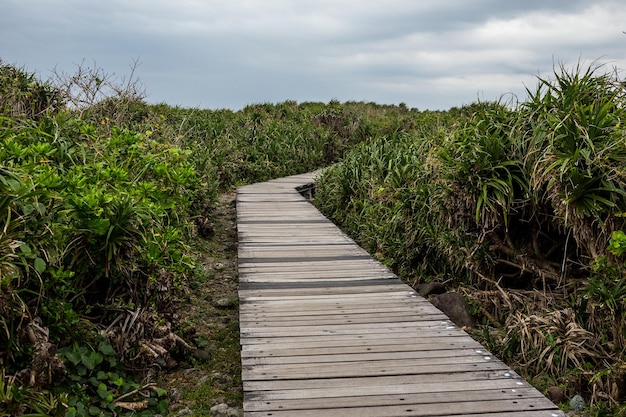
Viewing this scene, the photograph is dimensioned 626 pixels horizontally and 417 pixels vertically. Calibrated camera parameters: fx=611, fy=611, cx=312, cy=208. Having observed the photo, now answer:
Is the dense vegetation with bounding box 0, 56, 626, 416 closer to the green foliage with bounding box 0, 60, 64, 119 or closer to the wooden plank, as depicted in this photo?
the wooden plank

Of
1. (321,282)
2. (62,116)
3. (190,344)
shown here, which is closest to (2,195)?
(190,344)

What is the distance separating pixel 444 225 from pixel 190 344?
9.86 feet

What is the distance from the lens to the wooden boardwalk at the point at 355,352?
10.0 feet

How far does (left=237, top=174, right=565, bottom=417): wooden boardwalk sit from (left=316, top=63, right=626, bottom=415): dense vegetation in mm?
847

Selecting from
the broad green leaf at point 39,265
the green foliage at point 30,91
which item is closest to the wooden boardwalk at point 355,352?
the broad green leaf at point 39,265

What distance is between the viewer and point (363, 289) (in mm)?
5141

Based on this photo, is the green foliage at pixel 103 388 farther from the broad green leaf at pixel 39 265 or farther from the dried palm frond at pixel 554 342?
the dried palm frond at pixel 554 342

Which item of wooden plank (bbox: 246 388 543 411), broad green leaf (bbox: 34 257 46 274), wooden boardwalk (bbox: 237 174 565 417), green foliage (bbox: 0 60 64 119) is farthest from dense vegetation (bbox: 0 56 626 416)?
green foliage (bbox: 0 60 64 119)

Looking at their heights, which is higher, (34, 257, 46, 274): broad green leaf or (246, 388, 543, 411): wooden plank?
(34, 257, 46, 274): broad green leaf

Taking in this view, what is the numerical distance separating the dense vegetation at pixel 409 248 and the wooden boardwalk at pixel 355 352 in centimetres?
73

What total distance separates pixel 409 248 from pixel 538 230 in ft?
5.01

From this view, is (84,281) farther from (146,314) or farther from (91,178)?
(91,178)

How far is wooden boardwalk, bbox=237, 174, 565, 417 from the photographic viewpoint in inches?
120

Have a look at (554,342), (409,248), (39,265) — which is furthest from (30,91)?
(554,342)
